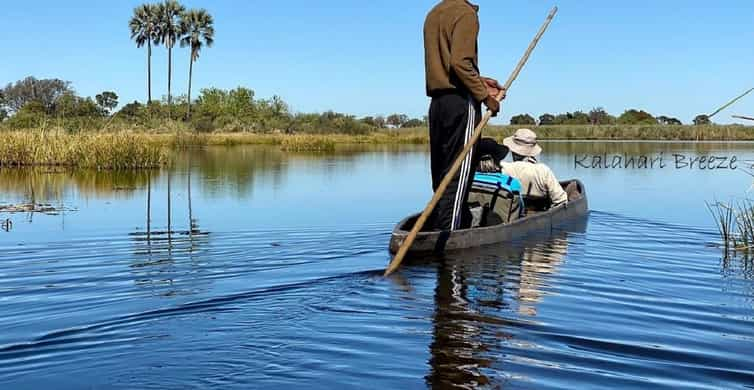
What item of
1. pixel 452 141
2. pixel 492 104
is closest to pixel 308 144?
pixel 452 141

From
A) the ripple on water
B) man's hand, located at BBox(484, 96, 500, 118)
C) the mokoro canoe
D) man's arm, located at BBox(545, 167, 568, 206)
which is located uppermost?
man's hand, located at BBox(484, 96, 500, 118)

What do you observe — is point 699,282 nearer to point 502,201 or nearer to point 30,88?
point 502,201

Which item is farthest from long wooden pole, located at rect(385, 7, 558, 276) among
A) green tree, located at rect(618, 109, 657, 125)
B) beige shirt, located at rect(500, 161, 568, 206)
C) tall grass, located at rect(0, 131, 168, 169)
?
green tree, located at rect(618, 109, 657, 125)

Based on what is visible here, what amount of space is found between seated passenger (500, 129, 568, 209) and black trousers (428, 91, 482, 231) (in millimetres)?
2076

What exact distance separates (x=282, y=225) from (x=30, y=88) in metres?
83.0

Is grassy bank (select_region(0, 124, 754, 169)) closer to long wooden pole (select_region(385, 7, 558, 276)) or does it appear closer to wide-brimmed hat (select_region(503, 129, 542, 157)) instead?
wide-brimmed hat (select_region(503, 129, 542, 157))

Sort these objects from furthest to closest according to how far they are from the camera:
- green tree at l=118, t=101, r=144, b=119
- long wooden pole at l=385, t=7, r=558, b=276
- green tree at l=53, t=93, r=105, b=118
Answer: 1. green tree at l=118, t=101, r=144, b=119
2. green tree at l=53, t=93, r=105, b=118
3. long wooden pole at l=385, t=7, r=558, b=276

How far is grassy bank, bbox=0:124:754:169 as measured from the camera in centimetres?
2175

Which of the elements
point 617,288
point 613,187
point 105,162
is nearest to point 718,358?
point 617,288

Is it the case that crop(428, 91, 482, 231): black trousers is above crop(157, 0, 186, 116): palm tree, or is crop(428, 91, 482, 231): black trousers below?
below

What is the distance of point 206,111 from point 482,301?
78.9 meters

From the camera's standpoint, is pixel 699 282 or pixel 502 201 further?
pixel 502 201

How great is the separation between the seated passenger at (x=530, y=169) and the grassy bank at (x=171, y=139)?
14.7m

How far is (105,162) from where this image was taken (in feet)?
71.2
